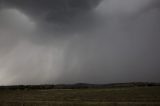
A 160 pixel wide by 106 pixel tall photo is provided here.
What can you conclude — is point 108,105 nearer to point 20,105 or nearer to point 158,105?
point 158,105

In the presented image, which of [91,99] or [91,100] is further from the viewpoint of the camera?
[91,99]

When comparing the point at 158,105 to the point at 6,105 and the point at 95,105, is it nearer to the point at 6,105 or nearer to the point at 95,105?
the point at 95,105

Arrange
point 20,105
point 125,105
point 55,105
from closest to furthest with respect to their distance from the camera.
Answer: point 125,105, point 55,105, point 20,105

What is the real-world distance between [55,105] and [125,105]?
12.3 m

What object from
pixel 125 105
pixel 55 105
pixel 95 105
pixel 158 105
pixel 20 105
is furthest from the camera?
pixel 20 105

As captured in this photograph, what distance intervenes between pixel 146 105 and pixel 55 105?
50.8ft

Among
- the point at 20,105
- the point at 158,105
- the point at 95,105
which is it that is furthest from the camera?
the point at 20,105

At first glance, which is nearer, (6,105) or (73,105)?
(73,105)

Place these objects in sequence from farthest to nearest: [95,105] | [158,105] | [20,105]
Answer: [20,105]
[95,105]
[158,105]

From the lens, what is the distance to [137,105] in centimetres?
3900

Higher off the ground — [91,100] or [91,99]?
[91,99]

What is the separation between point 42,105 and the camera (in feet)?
151

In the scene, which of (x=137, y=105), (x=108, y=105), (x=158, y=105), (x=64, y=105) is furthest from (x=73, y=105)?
(x=158, y=105)

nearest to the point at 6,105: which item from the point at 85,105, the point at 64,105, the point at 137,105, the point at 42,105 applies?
the point at 42,105
